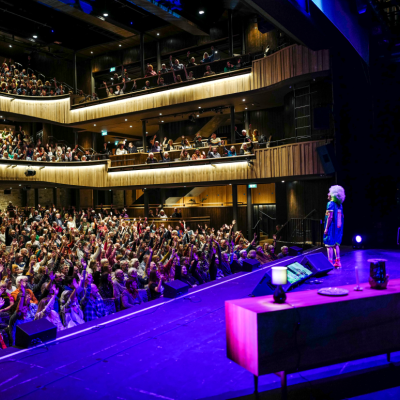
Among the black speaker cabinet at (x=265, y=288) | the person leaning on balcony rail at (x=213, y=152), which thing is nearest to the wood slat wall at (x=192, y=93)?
the person leaning on balcony rail at (x=213, y=152)

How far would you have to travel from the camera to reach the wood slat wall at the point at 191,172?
39.7 ft

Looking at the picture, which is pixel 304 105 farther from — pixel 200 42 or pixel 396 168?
pixel 200 42

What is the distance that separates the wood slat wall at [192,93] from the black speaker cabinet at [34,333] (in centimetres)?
1027

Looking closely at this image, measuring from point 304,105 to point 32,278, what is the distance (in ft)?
32.1

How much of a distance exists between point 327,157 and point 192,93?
22.9 feet

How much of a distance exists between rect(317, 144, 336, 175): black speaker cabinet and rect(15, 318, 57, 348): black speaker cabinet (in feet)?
28.1

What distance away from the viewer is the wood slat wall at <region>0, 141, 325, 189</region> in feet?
39.7

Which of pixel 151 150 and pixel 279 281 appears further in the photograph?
pixel 151 150

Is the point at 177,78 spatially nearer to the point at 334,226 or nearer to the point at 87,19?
the point at 87,19

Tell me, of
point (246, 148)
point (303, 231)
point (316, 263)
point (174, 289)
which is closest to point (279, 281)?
point (174, 289)

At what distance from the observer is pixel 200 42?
1897 cm

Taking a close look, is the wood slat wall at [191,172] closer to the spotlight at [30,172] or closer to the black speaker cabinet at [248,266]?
the spotlight at [30,172]

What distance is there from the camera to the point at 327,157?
10.5 m

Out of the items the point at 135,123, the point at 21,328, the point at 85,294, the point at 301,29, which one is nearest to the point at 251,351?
the point at 21,328
